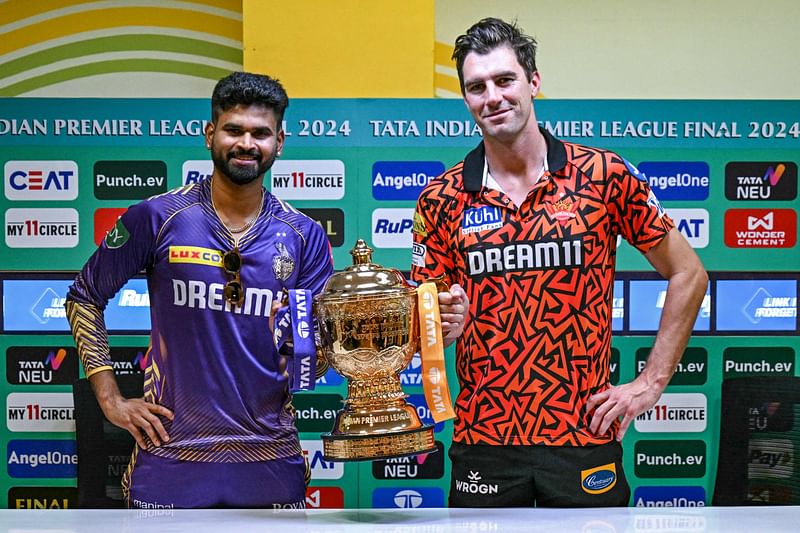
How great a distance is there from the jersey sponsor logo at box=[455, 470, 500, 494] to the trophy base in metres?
0.47

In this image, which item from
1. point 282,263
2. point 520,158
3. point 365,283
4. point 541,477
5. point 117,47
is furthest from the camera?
point 117,47

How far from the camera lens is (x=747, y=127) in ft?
10.6

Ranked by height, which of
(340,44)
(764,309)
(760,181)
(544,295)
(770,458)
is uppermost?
(340,44)

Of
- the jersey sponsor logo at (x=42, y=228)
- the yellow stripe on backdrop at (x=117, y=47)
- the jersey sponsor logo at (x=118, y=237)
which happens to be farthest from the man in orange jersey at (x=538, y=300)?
the yellow stripe on backdrop at (x=117, y=47)

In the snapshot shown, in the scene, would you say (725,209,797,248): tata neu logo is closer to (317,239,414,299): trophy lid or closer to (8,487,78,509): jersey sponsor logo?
(317,239,414,299): trophy lid

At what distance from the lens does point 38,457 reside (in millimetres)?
3275

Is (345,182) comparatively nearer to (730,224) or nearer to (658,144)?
(658,144)

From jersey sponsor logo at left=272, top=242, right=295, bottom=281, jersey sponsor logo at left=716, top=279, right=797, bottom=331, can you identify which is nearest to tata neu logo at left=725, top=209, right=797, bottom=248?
jersey sponsor logo at left=716, top=279, right=797, bottom=331

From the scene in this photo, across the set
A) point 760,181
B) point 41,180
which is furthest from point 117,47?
point 760,181

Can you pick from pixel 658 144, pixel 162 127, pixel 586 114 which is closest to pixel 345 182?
pixel 162 127

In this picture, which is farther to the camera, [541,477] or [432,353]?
[541,477]

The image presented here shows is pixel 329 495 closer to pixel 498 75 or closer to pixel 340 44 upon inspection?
pixel 340 44

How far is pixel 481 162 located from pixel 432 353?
2.33 ft

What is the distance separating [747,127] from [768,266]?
51cm
